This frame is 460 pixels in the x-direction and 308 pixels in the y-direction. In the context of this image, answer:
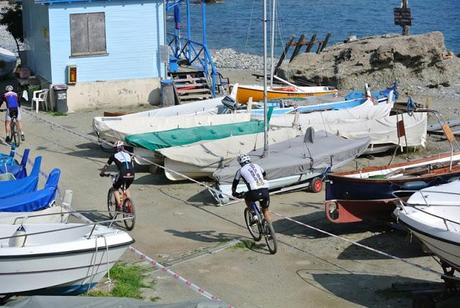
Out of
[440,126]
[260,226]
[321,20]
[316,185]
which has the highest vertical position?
[321,20]

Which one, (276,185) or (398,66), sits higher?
(398,66)

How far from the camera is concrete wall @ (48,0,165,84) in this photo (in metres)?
27.8

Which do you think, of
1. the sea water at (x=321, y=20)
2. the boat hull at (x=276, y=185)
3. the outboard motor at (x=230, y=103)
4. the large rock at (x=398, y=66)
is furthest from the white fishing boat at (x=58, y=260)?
the sea water at (x=321, y=20)

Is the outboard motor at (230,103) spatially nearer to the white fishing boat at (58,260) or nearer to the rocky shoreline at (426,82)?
the rocky shoreline at (426,82)

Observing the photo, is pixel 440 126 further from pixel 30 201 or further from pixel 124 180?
pixel 30 201

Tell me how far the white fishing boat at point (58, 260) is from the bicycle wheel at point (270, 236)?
3106mm

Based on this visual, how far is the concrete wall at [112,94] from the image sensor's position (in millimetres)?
28016

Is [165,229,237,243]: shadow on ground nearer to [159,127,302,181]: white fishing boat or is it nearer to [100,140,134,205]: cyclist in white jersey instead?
[100,140,134,205]: cyclist in white jersey

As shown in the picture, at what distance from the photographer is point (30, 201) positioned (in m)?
14.7

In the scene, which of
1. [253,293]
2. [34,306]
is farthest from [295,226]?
[34,306]

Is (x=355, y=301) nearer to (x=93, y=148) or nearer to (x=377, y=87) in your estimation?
(x=93, y=148)

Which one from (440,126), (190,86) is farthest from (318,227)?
(190,86)

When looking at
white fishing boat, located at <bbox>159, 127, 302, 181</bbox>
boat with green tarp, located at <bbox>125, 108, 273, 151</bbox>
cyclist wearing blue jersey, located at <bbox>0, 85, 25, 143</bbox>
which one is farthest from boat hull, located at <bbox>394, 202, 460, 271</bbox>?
cyclist wearing blue jersey, located at <bbox>0, 85, 25, 143</bbox>

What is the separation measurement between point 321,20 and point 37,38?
53189 mm
